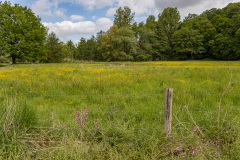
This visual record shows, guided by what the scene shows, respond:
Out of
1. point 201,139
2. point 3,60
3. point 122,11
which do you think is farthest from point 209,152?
point 122,11

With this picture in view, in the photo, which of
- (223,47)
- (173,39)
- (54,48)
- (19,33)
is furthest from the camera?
(173,39)

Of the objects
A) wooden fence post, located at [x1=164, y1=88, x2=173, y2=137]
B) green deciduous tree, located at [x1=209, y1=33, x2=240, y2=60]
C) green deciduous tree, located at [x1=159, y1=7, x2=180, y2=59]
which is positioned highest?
green deciduous tree, located at [x1=159, y1=7, x2=180, y2=59]

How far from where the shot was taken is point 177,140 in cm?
346

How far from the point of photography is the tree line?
4184 cm

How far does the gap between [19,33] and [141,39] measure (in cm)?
3973

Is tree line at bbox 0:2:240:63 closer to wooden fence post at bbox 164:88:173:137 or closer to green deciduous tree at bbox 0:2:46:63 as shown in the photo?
green deciduous tree at bbox 0:2:46:63

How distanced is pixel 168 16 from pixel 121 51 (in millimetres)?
26993

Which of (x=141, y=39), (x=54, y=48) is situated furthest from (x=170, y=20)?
(x=54, y=48)

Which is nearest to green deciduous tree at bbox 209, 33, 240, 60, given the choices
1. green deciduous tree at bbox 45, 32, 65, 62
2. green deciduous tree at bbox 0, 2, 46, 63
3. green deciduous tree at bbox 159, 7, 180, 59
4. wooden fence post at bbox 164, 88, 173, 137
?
green deciduous tree at bbox 159, 7, 180, 59

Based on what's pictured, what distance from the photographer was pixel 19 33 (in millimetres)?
41781

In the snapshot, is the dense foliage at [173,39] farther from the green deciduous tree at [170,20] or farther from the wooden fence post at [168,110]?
the wooden fence post at [168,110]

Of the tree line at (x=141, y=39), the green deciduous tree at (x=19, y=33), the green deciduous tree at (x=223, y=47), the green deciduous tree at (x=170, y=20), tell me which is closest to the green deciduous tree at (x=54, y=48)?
the tree line at (x=141, y=39)

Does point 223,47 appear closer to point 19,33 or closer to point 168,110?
point 19,33

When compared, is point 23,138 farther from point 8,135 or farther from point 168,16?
point 168,16
